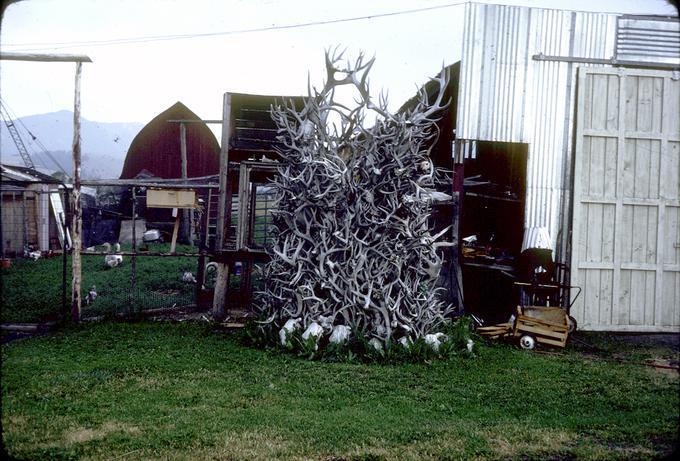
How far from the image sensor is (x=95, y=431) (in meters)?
4.89

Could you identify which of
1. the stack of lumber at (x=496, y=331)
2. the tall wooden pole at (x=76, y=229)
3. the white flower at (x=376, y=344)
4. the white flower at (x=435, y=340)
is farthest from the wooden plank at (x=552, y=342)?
the tall wooden pole at (x=76, y=229)

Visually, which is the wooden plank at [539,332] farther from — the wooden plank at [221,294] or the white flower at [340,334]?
the wooden plank at [221,294]

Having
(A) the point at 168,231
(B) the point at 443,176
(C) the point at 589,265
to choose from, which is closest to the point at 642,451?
(C) the point at 589,265

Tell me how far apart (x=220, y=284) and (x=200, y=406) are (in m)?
4.95

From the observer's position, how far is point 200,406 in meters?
5.59

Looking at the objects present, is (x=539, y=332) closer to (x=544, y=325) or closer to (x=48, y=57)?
(x=544, y=325)

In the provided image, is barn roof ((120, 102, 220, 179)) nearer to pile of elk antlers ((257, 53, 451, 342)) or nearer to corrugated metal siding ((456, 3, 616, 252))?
corrugated metal siding ((456, 3, 616, 252))

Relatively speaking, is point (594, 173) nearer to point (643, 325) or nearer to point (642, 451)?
point (643, 325)

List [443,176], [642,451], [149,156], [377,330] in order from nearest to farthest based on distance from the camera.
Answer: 1. [642,451]
2. [377,330]
3. [443,176]
4. [149,156]

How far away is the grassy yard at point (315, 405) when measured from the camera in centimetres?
461

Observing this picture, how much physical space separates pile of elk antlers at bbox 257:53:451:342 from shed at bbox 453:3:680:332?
94.8 inches

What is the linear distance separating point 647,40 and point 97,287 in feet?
37.4

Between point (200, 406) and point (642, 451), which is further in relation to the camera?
point (200, 406)

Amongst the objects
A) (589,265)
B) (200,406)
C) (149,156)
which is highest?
(149,156)
